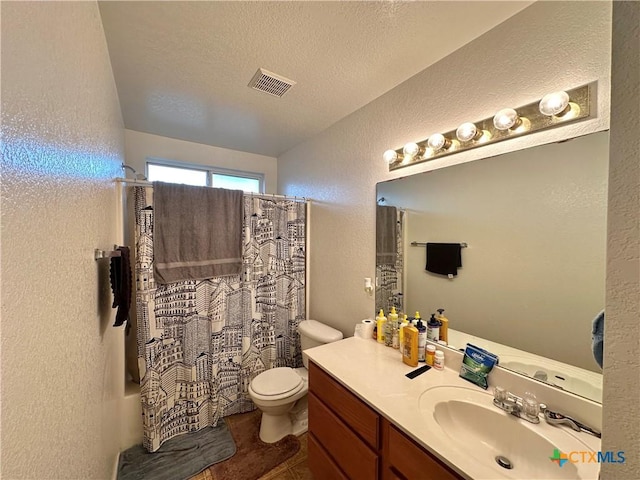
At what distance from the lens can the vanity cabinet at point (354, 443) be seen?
0.85 m

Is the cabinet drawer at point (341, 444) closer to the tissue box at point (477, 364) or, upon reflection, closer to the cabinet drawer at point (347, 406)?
the cabinet drawer at point (347, 406)

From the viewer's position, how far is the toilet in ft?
5.38

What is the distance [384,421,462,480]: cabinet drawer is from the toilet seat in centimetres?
90

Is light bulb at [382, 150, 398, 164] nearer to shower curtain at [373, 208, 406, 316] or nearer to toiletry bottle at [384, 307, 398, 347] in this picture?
shower curtain at [373, 208, 406, 316]

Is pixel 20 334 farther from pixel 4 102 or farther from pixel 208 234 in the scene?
pixel 208 234

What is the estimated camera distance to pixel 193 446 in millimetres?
1689

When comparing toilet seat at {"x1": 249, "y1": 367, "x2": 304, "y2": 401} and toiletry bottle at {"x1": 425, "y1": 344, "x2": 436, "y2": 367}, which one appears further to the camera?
toilet seat at {"x1": 249, "y1": 367, "x2": 304, "y2": 401}

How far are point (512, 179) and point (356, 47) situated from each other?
1.01m

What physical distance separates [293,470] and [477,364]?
4.27 ft

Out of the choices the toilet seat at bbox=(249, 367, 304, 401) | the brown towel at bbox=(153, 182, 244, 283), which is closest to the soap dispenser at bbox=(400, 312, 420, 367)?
the toilet seat at bbox=(249, 367, 304, 401)

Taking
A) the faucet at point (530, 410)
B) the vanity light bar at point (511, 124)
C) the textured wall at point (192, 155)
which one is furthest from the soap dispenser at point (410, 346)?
the textured wall at point (192, 155)

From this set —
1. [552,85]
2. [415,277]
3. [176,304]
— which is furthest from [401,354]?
[176,304]

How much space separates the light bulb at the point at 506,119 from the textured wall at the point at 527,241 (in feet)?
0.42

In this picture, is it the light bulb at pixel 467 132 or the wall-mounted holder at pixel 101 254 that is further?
the light bulb at pixel 467 132
